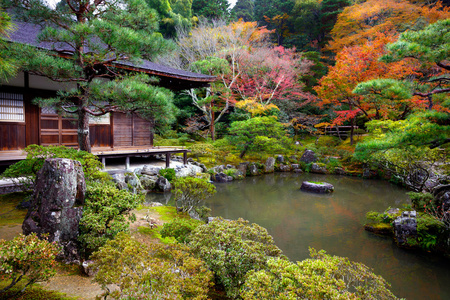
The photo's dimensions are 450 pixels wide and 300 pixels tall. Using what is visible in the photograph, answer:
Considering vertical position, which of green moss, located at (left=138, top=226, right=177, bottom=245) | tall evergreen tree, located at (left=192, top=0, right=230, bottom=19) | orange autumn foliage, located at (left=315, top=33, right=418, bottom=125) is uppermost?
tall evergreen tree, located at (left=192, top=0, right=230, bottom=19)

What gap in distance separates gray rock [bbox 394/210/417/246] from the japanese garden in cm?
2

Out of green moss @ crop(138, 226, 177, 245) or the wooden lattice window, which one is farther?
the wooden lattice window

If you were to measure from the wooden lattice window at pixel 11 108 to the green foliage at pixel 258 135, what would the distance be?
9.23 meters

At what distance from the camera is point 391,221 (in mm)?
5906

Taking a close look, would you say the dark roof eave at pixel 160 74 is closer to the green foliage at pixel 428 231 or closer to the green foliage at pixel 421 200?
the green foliage at pixel 421 200

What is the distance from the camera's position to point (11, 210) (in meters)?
4.70

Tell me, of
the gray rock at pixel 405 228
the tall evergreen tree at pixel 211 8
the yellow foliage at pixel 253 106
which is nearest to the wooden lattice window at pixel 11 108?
the gray rock at pixel 405 228

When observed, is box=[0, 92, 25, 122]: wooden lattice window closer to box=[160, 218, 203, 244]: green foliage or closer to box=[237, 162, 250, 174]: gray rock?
box=[160, 218, 203, 244]: green foliage

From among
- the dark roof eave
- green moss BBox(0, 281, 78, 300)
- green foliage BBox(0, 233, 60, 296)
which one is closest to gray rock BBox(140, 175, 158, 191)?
the dark roof eave

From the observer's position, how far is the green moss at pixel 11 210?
4.19m

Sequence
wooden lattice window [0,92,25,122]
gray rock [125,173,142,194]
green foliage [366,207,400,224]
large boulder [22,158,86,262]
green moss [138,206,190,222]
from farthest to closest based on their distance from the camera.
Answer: gray rock [125,173,142,194], wooden lattice window [0,92,25,122], green foliage [366,207,400,224], green moss [138,206,190,222], large boulder [22,158,86,262]

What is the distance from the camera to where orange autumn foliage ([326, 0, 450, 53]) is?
15148 millimetres

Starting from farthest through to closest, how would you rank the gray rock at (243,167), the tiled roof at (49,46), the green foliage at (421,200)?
the gray rock at (243,167) → the tiled roof at (49,46) → the green foliage at (421,200)

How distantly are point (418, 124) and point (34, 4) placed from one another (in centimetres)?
784
